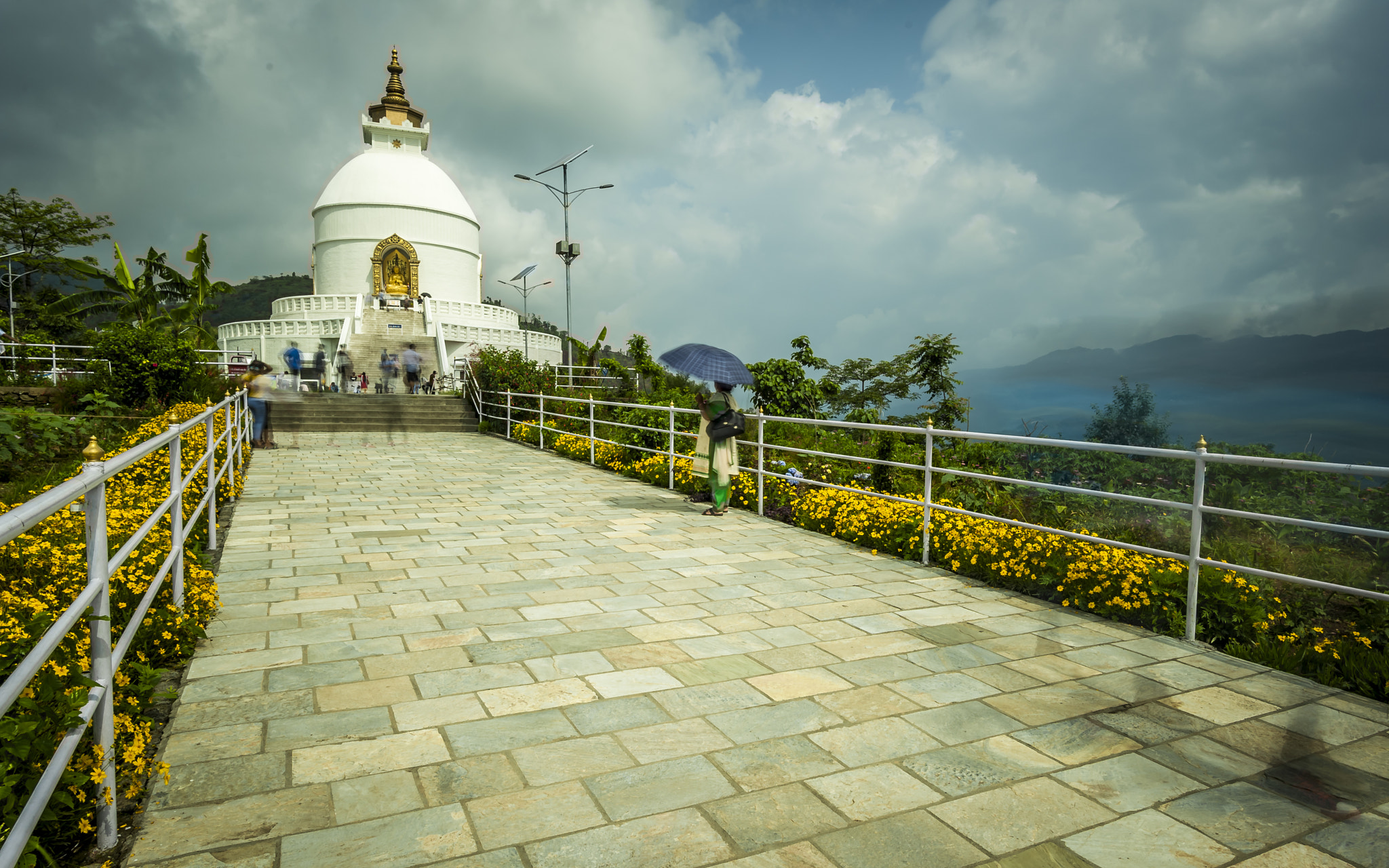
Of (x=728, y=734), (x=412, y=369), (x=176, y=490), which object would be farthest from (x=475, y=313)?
(x=728, y=734)

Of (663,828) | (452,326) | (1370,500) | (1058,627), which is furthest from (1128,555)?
(452,326)

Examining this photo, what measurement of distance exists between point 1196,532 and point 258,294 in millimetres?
162597

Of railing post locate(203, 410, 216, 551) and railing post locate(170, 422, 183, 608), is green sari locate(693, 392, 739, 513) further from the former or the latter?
railing post locate(170, 422, 183, 608)

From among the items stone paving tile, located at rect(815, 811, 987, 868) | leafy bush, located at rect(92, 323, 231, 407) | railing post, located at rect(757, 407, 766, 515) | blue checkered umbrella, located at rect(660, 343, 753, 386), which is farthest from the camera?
leafy bush, located at rect(92, 323, 231, 407)

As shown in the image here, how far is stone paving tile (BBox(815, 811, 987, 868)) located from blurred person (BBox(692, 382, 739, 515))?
6.35m

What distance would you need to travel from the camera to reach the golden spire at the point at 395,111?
→ 2205 inches

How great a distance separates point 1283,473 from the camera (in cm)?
860

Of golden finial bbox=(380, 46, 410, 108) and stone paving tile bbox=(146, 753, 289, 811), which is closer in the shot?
stone paving tile bbox=(146, 753, 289, 811)

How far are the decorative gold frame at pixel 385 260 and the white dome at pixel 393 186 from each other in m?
2.66

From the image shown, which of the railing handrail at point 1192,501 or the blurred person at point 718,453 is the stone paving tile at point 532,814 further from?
the blurred person at point 718,453

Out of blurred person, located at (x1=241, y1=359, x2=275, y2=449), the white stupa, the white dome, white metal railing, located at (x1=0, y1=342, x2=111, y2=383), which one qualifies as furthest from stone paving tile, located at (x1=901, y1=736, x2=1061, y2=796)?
the white dome

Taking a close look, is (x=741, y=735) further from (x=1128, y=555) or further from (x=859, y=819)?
(x=1128, y=555)

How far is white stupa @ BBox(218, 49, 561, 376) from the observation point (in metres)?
38.7

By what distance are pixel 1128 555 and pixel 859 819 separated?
3.96 metres
